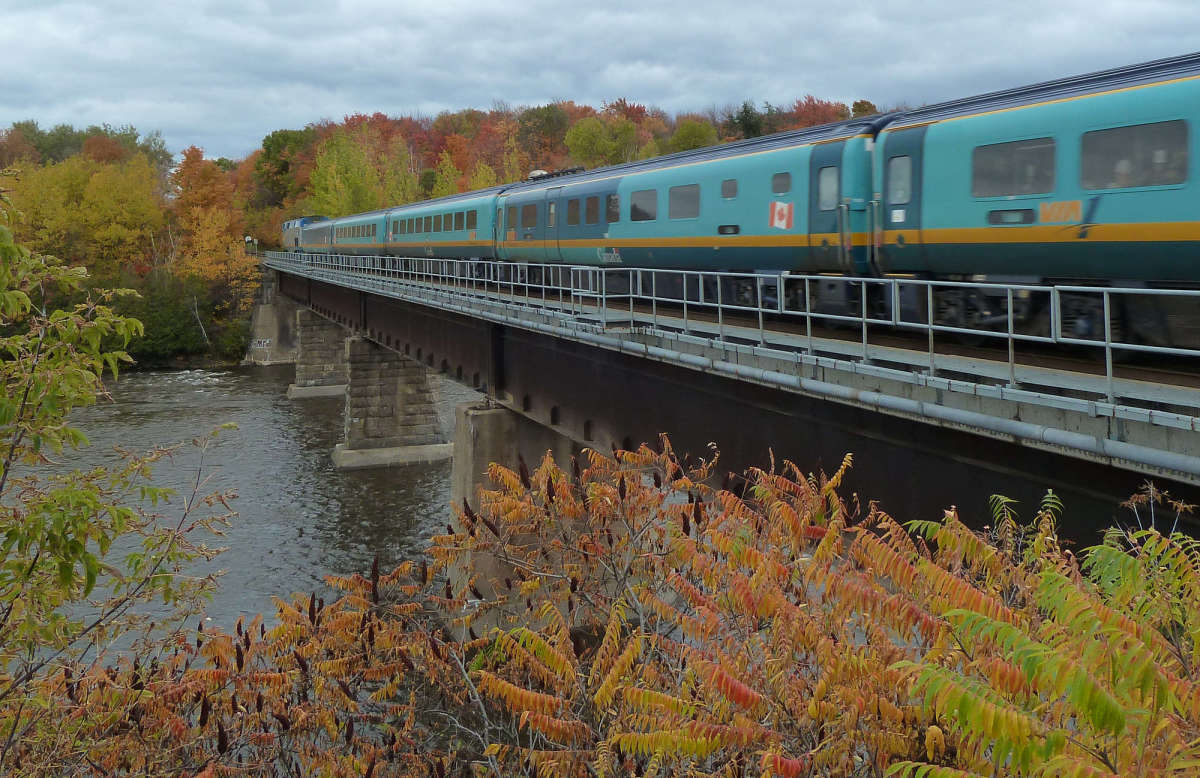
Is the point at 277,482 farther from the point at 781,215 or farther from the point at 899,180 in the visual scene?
the point at 899,180

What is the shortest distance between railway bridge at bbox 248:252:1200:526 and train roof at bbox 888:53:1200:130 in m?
2.80

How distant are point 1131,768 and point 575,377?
15.9 m

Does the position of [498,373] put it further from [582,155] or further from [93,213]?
[582,155]

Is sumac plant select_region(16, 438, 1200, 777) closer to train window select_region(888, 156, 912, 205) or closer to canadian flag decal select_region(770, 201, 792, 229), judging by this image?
train window select_region(888, 156, 912, 205)

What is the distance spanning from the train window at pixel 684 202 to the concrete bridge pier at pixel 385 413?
26.4m

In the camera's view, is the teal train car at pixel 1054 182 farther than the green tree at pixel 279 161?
No

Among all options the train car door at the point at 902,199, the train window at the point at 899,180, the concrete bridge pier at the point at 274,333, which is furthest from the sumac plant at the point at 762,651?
the concrete bridge pier at the point at 274,333

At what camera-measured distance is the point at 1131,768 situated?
211 inches

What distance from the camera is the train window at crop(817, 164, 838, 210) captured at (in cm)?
1719

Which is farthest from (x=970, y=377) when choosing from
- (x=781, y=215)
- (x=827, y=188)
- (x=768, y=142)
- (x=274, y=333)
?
(x=274, y=333)

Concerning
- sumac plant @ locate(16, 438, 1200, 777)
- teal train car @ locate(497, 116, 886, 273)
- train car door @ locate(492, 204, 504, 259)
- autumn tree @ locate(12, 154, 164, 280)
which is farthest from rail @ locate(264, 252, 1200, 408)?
autumn tree @ locate(12, 154, 164, 280)

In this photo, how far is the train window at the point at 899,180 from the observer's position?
51.3 feet

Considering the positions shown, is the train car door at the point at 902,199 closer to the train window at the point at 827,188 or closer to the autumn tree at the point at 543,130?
the train window at the point at 827,188

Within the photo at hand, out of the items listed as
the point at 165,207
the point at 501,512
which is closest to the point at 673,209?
the point at 501,512
